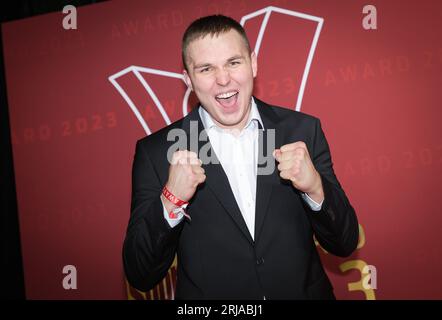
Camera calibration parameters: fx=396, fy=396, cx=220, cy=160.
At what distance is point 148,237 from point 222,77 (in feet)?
1.95

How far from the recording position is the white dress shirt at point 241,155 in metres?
1.41

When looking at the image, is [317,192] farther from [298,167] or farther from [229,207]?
[229,207]

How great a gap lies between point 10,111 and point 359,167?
2212 millimetres

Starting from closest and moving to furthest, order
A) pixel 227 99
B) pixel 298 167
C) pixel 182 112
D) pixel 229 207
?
1. pixel 298 167
2. pixel 229 207
3. pixel 227 99
4. pixel 182 112

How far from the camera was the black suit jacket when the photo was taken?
1.30 meters

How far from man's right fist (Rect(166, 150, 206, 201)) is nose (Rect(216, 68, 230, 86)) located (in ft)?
0.99

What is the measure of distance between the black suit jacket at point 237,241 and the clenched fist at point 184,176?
82 millimetres

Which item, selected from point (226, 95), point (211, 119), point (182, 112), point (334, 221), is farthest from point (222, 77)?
point (182, 112)

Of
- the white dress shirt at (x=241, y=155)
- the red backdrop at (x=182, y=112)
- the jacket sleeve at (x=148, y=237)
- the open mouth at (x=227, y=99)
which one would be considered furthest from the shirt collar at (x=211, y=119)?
the red backdrop at (x=182, y=112)

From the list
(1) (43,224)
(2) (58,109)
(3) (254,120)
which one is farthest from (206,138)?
(1) (43,224)

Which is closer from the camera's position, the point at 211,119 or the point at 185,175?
the point at 185,175

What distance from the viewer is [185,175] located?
48.1 inches

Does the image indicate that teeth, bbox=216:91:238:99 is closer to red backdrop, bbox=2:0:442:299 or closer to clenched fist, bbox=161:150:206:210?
clenched fist, bbox=161:150:206:210

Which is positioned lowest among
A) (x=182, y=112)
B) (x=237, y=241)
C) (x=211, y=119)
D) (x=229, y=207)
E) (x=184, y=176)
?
(x=237, y=241)
